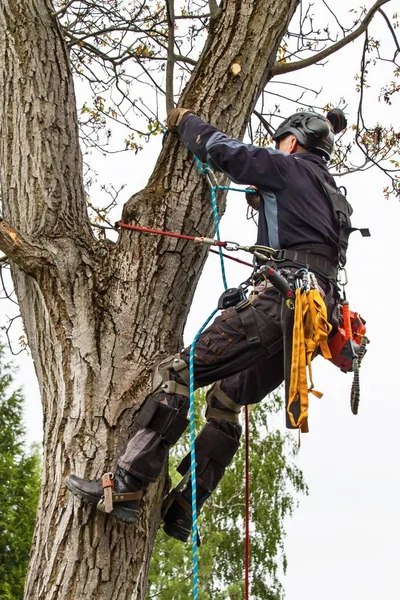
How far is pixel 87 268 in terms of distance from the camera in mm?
4246

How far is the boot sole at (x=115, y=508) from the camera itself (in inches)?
146

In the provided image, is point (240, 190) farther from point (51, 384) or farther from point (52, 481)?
point (52, 481)

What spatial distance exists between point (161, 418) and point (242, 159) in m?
1.19

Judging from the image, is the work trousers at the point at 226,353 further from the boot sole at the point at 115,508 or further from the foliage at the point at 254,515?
the foliage at the point at 254,515

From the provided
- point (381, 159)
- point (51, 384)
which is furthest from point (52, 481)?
point (381, 159)

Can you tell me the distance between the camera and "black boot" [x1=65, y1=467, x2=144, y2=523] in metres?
3.71

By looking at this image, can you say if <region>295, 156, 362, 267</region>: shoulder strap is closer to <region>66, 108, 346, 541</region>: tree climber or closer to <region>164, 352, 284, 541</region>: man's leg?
<region>66, 108, 346, 541</region>: tree climber

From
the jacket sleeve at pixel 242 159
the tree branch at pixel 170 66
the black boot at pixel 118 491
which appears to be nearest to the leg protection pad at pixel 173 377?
the black boot at pixel 118 491

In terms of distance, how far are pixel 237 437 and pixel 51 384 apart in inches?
37.1

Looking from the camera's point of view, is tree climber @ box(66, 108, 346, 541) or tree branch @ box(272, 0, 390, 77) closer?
tree climber @ box(66, 108, 346, 541)

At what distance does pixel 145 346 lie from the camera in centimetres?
411

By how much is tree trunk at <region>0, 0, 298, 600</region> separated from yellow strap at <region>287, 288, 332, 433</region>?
66 centimetres

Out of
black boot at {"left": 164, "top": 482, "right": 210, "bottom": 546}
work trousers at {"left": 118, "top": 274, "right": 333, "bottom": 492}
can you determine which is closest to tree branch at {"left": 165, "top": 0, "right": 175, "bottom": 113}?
work trousers at {"left": 118, "top": 274, "right": 333, "bottom": 492}

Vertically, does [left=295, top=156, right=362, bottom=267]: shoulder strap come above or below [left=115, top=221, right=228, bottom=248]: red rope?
above
